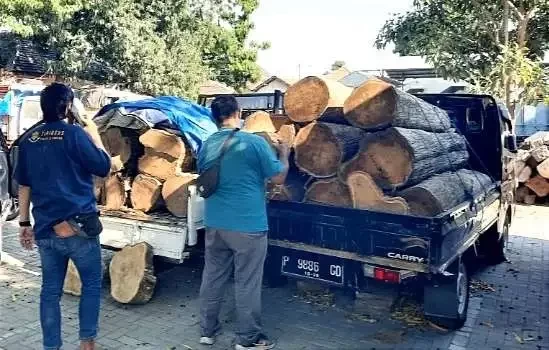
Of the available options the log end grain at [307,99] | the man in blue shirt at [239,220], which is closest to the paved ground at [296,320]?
the man in blue shirt at [239,220]

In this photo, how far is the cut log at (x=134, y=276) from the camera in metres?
4.84

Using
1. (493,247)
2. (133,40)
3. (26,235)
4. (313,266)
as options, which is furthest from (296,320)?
(133,40)

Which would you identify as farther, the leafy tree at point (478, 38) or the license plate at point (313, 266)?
the leafy tree at point (478, 38)

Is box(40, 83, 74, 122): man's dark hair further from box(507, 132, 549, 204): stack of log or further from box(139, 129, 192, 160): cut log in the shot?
box(507, 132, 549, 204): stack of log

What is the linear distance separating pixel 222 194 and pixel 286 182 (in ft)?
2.74

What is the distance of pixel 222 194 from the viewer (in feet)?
12.8

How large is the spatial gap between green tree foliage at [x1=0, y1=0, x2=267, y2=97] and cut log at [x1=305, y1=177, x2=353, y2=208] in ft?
52.7

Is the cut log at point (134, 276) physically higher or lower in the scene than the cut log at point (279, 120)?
lower

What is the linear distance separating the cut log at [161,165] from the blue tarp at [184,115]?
20 cm

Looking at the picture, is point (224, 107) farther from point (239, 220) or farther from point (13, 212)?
point (13, 212)

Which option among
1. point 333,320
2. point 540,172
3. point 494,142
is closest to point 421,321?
point 333,320

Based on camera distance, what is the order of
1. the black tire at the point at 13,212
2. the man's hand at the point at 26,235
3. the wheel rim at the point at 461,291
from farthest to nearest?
the black tire at the point at 13,212
the wheel rim at the point at 461,291
the man's hand at the point at 26,235

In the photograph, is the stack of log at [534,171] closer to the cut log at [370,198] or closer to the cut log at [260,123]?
the cut log at [260,123]

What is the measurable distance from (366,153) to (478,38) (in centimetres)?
1185
